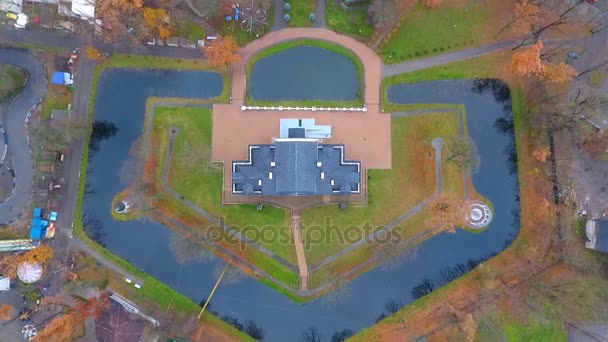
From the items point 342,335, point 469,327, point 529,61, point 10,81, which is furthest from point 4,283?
point 529,61

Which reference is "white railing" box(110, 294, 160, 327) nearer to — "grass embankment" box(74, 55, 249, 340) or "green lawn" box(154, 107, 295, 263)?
"grass embankment" box(74, 55, 249, 340)

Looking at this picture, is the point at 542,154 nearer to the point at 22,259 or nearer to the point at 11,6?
the point at 22,259

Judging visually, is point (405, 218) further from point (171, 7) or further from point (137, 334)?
point (171, 7)

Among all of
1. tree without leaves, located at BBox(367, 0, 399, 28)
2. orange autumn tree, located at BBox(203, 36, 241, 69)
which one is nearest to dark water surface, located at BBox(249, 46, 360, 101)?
orange autumn tree, located at BBox(203, 36, 241, 69)

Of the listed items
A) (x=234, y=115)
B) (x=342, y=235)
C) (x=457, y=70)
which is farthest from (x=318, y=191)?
(x=457, y=70)

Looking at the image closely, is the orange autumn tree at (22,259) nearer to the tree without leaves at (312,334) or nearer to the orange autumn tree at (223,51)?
the orange autumn tree at (223,51)

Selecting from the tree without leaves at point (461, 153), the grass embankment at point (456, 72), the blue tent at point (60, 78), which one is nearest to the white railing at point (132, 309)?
the blue tent at point (60, 78)
